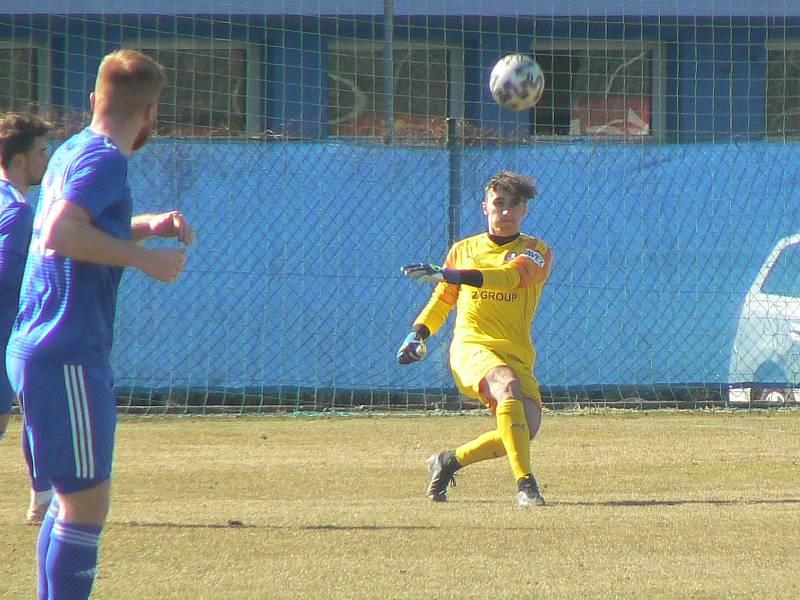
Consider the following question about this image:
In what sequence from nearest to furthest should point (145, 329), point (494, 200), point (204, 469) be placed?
point (494, 200) < point (204, 469) < point (145, 329)

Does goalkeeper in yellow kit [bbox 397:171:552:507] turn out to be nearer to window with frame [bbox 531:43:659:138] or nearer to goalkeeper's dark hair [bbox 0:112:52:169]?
goalkeeper's dark hair [bbox 0:112:52:169]

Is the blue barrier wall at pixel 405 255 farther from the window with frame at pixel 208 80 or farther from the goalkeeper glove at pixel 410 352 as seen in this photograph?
the goalkeeper glove at pixel 410 352

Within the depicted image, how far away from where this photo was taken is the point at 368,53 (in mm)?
A: 17984

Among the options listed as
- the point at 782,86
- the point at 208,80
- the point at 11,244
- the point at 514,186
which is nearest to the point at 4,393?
the point at 11,244

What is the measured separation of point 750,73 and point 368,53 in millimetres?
4938

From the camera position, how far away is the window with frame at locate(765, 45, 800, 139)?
59.5 feet

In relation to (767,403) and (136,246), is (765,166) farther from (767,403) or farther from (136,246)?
(136,246)

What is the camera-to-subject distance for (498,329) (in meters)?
7.85

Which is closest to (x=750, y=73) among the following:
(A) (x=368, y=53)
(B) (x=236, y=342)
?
(A) (x=368, y=53)

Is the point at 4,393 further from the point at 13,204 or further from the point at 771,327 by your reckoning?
the point at 771,327

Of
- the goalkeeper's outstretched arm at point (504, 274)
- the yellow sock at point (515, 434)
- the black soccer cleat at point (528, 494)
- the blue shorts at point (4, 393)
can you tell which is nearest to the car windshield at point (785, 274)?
the goalkeeper's outstretched arm at point (504, 274)

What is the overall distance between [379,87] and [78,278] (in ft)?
46.5

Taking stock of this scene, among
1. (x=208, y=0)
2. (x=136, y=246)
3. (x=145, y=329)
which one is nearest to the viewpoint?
(x=136, y=246)

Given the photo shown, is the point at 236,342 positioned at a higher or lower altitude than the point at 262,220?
lower
